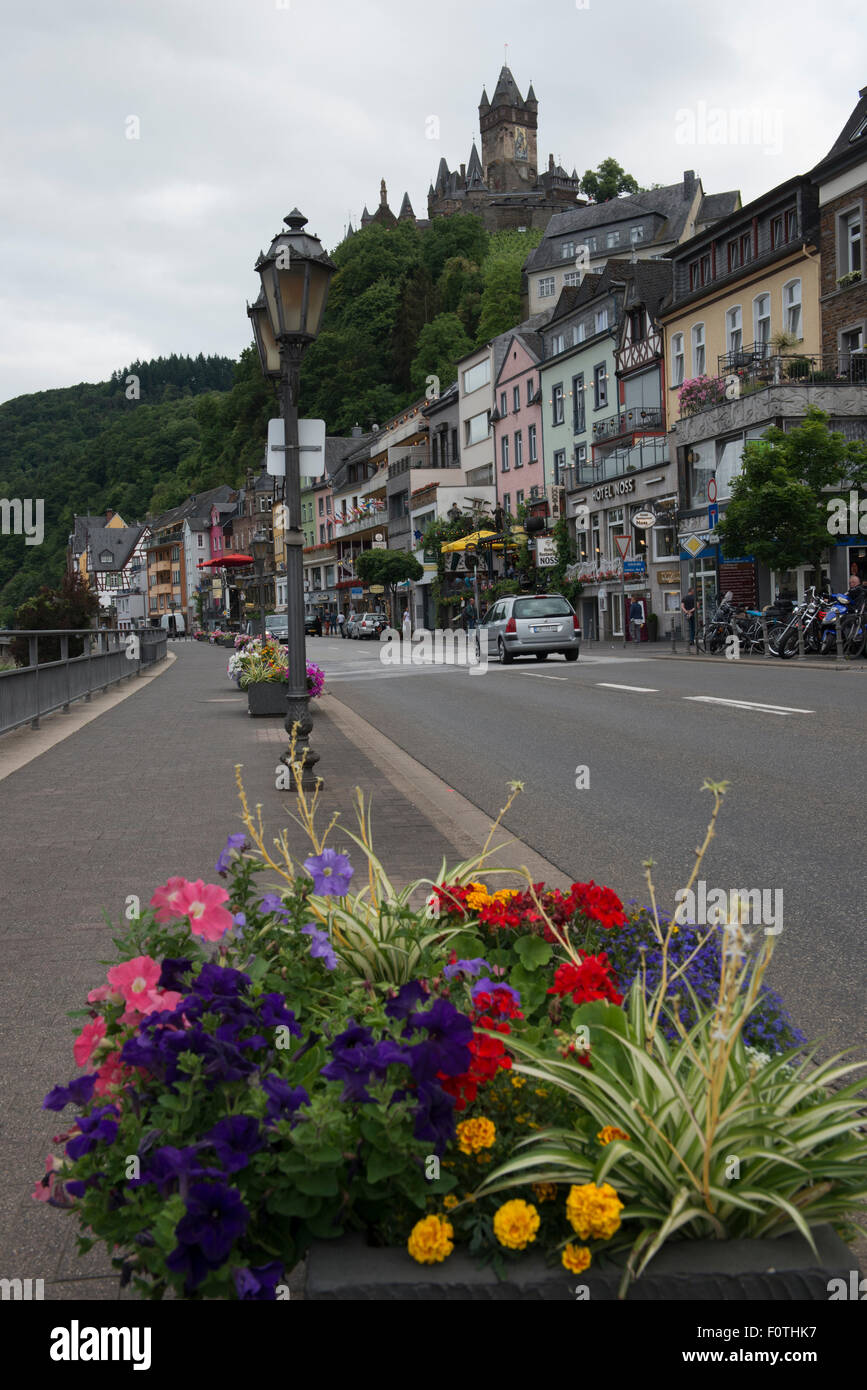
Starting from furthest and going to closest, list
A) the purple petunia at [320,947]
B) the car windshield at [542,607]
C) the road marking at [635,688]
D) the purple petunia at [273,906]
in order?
the car windshield at [542,607], the road marking at [635,688], the purple petunia at [273,906], the purple petunia at [320,947]

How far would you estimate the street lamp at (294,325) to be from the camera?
10.7 m

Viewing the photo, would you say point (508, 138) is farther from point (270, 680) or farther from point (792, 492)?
point (270, 680)

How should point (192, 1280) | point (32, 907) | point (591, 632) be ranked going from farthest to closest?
point (591, 632) → point (32, 907) → point (192, 1280)

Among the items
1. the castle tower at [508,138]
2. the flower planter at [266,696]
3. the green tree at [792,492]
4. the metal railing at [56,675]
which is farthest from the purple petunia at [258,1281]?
the castle tower at [508,138]

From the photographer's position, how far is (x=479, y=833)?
805cm

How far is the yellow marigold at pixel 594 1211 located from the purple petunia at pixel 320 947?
1021 mm

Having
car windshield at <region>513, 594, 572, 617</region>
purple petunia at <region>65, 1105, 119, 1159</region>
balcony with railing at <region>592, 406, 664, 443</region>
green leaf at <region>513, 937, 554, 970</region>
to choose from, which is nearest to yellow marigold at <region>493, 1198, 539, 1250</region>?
purple petunia at <region>65, 1105, 119, 1159</region>

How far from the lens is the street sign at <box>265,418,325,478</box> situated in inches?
433

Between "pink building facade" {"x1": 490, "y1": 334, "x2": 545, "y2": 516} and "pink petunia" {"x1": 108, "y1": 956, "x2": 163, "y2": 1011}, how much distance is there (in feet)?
200

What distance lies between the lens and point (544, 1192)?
87.4 inches

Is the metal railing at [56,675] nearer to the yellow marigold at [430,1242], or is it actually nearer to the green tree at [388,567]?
the yellow marigold at [430,1242]

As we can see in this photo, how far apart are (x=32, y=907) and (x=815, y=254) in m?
35.9
